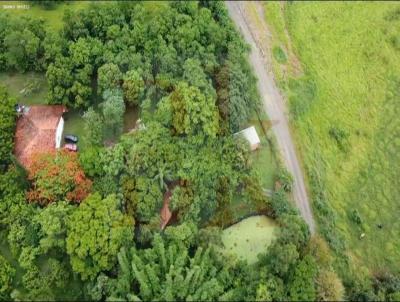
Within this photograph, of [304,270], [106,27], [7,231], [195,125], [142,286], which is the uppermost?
[106,27]

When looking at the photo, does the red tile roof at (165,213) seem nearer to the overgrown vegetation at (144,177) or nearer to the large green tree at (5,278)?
the overgrown vegetation at (144,177)

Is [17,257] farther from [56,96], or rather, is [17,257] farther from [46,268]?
[56,96]

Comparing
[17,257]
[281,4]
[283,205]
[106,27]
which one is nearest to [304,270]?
[283,205]

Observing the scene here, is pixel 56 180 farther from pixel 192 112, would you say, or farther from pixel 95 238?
pixel 192 112

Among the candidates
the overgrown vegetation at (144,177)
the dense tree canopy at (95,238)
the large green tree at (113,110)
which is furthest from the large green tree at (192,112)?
the dense tree canopy at (95,238)

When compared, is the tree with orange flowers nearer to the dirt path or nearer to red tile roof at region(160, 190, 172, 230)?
red tile roof at region(160, 190, 172, 230)

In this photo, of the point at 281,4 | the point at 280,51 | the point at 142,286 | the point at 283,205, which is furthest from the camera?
the point at 281,4

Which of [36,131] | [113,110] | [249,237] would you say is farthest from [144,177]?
[36,131]
